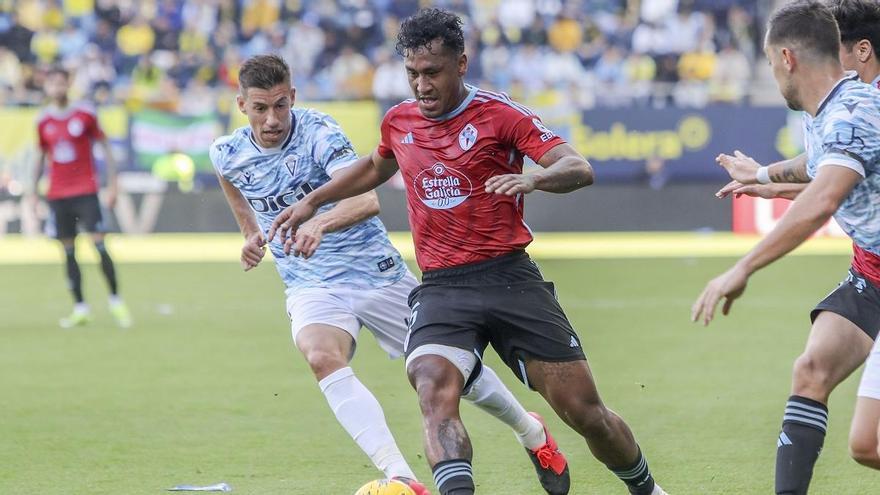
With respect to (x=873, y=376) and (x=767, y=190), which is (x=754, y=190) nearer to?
(x=767, y=190)

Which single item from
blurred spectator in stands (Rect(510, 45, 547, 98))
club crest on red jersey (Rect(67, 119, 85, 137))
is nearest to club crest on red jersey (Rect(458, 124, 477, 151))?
club crest on red jersey (Rect(67, 119, 85, 137))

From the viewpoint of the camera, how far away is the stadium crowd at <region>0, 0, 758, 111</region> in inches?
969

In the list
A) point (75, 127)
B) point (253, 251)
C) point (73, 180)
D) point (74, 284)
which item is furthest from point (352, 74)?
point (253, 251)

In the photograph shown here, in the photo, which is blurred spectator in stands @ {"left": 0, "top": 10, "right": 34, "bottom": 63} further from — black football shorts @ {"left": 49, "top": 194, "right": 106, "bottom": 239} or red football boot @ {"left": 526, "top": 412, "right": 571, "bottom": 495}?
red football boot @ {"left": 526, "top": 412, "right": 571, "bottom": 495}

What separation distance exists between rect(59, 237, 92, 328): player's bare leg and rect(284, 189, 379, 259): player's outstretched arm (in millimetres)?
7311

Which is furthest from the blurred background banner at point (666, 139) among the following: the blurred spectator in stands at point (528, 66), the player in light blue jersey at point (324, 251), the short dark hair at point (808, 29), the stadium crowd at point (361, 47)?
the short dark hair at point (808, 29)

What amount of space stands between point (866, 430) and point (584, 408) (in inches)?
46.4

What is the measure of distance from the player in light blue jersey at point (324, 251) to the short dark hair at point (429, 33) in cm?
95

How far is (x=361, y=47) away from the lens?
26.8 metres

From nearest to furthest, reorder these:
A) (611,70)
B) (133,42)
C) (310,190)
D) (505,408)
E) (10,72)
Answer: (505,408), (310,190), (10,72), (611,70), (133,42)

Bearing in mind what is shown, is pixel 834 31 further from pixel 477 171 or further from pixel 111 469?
pixel 111 469

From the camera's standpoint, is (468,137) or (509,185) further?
(468,137)

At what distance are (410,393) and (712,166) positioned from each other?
14.3 metres

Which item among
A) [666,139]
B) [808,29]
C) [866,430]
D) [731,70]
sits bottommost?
[666,139]
